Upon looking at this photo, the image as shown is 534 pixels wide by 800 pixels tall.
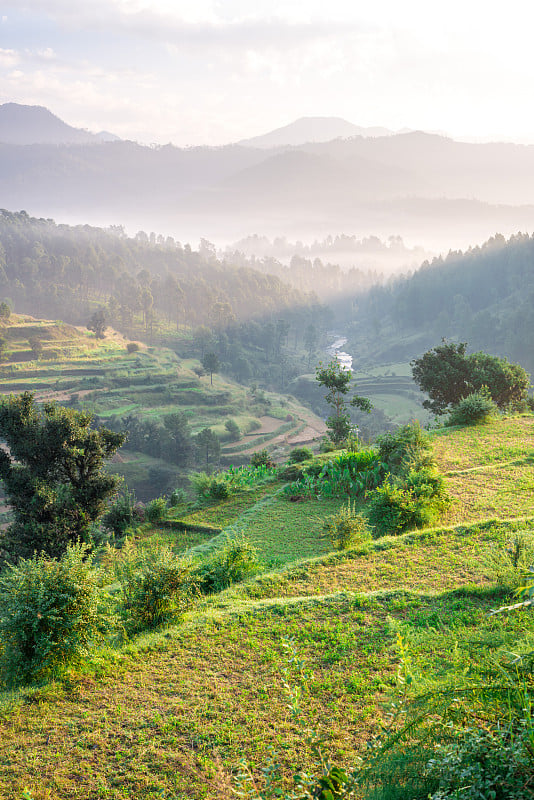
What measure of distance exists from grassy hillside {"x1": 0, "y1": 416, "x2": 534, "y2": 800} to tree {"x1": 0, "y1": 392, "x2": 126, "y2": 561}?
33.9 feet

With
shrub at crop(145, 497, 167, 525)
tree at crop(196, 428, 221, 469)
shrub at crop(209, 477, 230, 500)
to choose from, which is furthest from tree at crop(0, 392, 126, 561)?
tree at crop(196, 428, 221, 469)

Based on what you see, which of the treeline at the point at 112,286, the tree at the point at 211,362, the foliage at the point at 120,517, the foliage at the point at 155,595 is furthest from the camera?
the treeline at the point at 112,286

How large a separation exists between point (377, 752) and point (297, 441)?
193ft

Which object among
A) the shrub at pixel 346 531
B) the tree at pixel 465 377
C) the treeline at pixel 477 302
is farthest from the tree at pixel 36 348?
the treeline at pixel 477 302

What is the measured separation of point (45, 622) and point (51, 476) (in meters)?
12.7

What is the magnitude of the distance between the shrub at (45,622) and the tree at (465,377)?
73.1 feet

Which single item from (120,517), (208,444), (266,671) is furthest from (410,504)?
(208,444)

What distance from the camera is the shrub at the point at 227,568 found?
8.52 meters

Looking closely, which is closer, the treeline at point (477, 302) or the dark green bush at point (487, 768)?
the dark green bush at point (487, 768)

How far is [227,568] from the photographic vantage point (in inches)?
344

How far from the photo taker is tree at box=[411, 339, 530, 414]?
2478 centimetres

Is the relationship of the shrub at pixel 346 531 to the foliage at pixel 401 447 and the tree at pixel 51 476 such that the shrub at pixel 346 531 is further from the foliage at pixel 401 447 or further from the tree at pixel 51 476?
the tree at pixel 51 476

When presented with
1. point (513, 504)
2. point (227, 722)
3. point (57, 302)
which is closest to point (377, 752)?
point (227, 722)

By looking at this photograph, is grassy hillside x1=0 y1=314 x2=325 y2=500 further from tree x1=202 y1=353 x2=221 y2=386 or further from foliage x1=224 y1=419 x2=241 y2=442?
tree x1=202 y1=353 x2=221 y2=386
